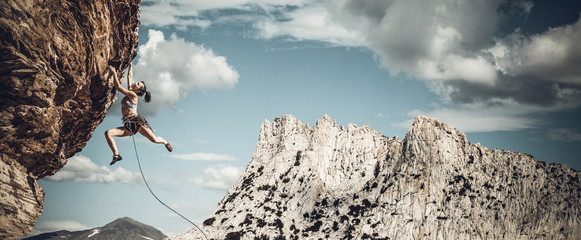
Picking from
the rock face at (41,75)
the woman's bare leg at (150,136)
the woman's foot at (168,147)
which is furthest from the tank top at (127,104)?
the rock face at (41,75)

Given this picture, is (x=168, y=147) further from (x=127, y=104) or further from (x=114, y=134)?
(x=127, y=104)

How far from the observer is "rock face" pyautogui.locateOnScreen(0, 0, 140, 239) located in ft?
34.1

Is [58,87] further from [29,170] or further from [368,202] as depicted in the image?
[368,202]

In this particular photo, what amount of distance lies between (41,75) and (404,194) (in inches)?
2983

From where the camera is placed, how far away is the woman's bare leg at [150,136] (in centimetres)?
1251

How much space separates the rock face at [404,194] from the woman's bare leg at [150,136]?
6602cm

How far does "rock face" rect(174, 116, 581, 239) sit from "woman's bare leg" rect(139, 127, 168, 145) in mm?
66016

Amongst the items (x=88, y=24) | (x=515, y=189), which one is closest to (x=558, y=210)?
(x=515, y=189)

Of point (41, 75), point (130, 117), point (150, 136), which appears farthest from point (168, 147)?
point (41, 75)

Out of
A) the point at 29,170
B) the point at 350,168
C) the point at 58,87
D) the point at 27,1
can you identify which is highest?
the point at 350,168

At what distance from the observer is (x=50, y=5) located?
10.8m

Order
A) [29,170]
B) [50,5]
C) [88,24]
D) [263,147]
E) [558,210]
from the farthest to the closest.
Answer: [263,147] → [558,210] → [29,170] → [88,24] → [50,5]

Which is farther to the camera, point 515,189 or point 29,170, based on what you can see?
point 515,189

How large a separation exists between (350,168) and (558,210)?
150ft
